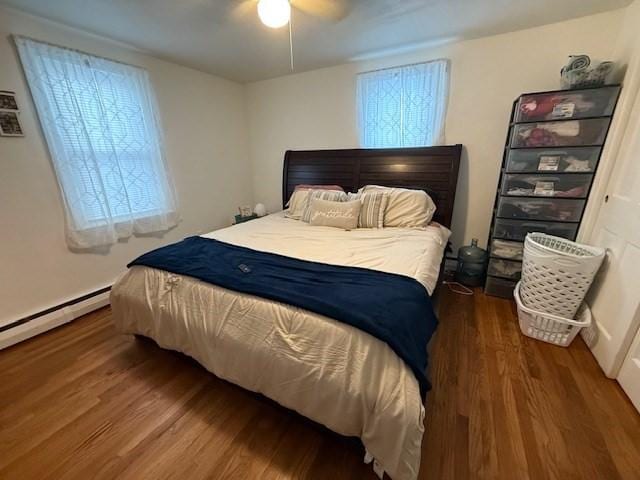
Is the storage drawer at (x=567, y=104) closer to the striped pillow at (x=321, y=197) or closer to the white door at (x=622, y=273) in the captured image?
the white door at (x=622, y=273)

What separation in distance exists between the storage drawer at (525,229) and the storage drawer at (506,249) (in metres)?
0.05

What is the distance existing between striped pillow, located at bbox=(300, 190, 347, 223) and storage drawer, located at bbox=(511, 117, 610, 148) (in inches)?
56.9

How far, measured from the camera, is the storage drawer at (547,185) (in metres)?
1.95

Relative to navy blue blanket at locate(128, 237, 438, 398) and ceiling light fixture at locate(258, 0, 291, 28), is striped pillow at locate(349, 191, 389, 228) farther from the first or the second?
ceiling light fixture at locate(258, 0, 291, 28)

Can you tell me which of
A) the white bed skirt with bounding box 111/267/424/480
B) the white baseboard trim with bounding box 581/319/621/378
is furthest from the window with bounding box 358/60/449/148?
the white bed skirt with bounding box 111/267/424/480

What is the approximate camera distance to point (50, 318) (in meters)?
2.09

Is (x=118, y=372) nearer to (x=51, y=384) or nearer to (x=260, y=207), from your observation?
(x=51, y=384)

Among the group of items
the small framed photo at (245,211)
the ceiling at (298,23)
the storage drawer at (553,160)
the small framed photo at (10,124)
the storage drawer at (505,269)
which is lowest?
the storage drawer at (505,269)

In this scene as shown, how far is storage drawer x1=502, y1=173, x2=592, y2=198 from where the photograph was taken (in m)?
1.95

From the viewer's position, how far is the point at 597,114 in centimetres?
180

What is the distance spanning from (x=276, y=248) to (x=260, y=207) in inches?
Answer: 71.2

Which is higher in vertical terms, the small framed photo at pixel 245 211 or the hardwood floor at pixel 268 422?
the small framed photo at pixel 245 211

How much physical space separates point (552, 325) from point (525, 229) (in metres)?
0.78

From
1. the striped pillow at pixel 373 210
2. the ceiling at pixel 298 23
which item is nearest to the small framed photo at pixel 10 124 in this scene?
the ceiling at pixel 298 23
